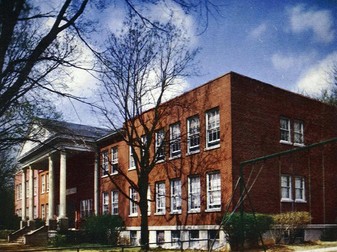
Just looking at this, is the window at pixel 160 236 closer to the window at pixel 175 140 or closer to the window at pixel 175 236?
the window at pixel 175 236

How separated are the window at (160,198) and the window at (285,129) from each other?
7.90 metres

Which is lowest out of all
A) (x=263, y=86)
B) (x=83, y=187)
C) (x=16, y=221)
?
(x=16, y=221)

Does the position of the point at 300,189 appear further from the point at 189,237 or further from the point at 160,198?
the point at 160,198

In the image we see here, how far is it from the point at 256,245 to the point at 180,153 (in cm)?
764

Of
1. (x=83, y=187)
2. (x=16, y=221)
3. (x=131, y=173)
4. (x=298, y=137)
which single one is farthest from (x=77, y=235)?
(x=16, y=221)

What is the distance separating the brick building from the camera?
2166cm

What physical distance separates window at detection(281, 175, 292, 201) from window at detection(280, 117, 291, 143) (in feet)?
7.13

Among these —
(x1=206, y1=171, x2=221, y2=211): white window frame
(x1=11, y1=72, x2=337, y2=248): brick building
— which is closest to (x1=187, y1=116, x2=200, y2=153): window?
(x1=11, y1=72, x2=337, y2=248): brick building

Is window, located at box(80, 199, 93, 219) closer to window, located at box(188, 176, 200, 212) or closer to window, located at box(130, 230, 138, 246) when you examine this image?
window, located at box(130, 230, 138, 246)

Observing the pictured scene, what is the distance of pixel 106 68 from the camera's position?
10.9 metres

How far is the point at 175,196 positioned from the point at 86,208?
46.5 feet

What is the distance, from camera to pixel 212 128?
75.0 feet

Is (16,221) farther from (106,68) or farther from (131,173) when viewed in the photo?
(106,68)

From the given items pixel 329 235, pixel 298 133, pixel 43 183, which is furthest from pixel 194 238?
pixel 43 183
